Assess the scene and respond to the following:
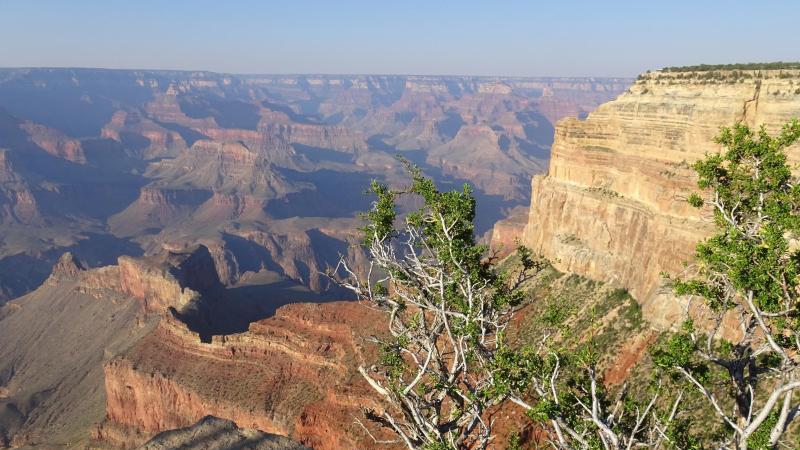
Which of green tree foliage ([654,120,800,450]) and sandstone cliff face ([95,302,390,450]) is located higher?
green tree foliage ([654,120,800,450])

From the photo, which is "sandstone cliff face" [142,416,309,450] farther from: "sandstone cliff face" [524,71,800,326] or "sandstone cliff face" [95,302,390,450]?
"sandstone cliff face" [524,71,800,326]

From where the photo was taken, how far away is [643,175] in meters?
52.4

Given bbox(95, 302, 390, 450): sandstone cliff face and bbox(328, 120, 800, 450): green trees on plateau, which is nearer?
bbox(328, 120, 800, 450): green trees on plateau

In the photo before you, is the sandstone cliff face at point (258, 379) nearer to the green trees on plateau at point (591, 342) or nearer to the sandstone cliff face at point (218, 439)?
the sandstone cliff face at point (218, 439)

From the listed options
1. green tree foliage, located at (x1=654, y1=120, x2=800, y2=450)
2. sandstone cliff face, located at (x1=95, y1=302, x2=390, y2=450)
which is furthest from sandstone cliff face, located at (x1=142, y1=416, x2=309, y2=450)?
green tree foliage, located at (x1=654, y1=120, x2=800, y2=450)

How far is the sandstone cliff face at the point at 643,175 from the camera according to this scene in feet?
147

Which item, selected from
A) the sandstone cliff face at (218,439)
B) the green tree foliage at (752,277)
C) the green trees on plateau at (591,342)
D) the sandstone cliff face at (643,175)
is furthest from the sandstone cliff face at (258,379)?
the green tree foliage at (752,277)

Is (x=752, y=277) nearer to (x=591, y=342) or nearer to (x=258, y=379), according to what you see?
(x=591, y=342)

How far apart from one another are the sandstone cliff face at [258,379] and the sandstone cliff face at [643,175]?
76.7 feet

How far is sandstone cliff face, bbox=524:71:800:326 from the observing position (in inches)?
1762

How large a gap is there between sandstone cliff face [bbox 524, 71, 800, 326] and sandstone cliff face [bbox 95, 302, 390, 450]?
2339 centimetres

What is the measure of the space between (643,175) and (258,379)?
146ft

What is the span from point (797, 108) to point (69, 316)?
133 metres

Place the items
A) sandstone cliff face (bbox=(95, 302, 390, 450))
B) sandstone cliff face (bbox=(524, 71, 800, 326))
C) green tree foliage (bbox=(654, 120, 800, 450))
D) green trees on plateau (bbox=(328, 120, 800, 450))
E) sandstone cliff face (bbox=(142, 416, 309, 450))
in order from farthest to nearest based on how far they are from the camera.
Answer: sandstone cliff face (bbox=(95, 302, 390, 450)) < sandstone cliff face (bbox=(142, 416, 309, 450)) < sandstone cliff face (bbox=(524, 71, 800, 326)) < green trees on plateau (bbox=(328, 120, 800, 450)) < green tree foliage (bbox=(654, 120, 800, 450))
